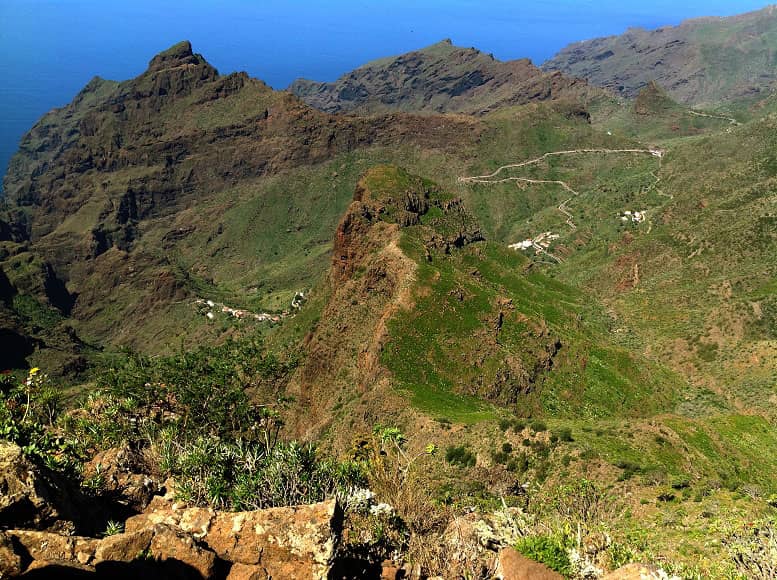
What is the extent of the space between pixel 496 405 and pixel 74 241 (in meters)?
181

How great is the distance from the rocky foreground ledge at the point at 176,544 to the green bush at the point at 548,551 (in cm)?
35

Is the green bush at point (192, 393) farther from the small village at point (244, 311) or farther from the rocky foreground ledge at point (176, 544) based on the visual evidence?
the small village at point (244, 311)

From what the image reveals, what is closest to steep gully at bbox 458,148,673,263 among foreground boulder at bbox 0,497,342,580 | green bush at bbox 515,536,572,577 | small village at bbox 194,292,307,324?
small village at bbox 194,292,307,324

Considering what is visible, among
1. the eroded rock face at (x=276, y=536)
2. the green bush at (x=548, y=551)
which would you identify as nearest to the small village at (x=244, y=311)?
the green bush at (x=548, y=551)

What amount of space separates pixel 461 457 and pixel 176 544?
28.6 metres

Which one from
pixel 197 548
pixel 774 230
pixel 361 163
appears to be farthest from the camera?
pixel 361 163

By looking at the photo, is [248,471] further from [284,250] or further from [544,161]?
[544,161]

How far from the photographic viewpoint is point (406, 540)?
21.8 m

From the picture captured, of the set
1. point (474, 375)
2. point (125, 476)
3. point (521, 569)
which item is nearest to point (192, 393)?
point (125, 476)

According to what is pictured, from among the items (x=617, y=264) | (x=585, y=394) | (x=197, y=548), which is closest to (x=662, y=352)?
(x=585, y=394)

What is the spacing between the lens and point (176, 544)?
48.5 ft

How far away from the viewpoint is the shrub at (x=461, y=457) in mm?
40062

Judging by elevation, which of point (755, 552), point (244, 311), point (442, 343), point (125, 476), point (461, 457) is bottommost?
point (461, 457)

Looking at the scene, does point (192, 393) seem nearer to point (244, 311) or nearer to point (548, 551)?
point (548, 551)
